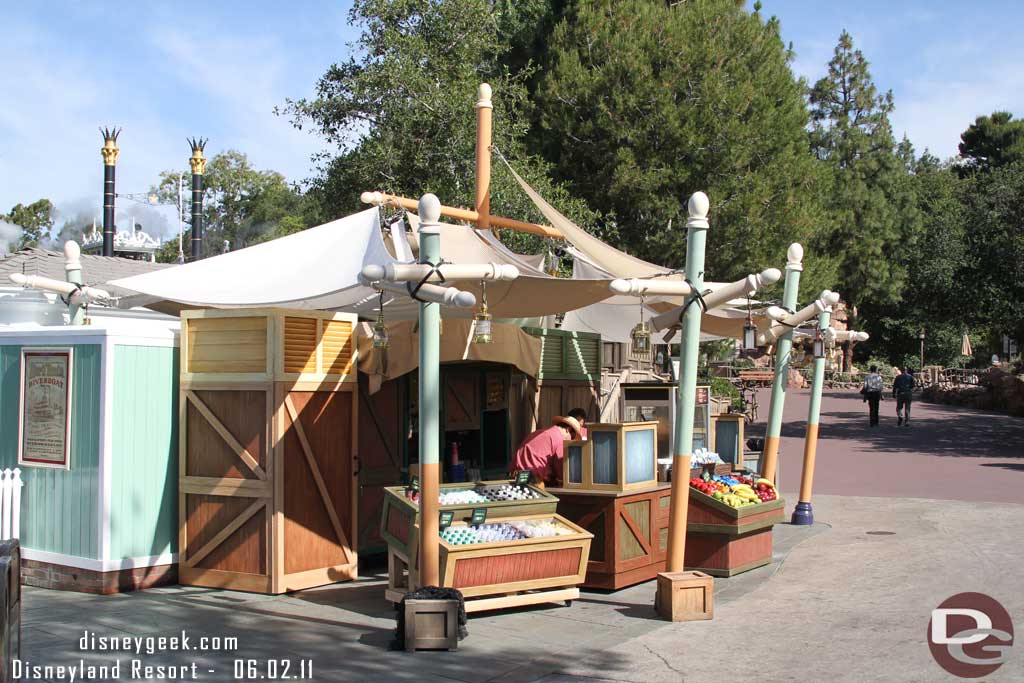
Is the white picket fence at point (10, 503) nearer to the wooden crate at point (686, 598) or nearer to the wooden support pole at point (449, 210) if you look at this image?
the wooden support pole at point (449, 210)

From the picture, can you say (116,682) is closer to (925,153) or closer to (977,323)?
(977,323)

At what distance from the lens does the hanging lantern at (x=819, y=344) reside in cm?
1230

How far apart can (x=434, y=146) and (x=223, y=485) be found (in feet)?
42.9

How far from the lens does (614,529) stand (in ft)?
30.4

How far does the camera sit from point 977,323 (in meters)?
28.7

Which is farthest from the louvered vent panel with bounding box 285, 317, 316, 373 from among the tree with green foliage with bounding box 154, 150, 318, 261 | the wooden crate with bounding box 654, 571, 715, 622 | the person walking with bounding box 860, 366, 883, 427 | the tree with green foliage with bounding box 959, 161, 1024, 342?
the tree with green foliage with bounding box 154, 150, 318, 261

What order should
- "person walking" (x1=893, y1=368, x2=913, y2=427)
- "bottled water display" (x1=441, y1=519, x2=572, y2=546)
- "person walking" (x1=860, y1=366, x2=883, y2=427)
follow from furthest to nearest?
"person walking" (x1=893, y1=368, x2=913, y2=427)
"person walking" (x1=860, y1=366, x2=883, y2=427)
"bottled water display" (x1=441, y1=519, x2=572, y2=546)

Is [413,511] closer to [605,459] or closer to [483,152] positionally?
[605,459]

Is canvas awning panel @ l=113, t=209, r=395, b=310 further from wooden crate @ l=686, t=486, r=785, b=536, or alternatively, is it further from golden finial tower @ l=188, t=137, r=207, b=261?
golden finial tower @ l=188, t=137, r=207, b=261

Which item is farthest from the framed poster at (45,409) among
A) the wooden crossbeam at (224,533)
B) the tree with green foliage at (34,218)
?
the tree with green foliage at (34,218)

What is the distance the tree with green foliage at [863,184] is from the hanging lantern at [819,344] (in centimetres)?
3962

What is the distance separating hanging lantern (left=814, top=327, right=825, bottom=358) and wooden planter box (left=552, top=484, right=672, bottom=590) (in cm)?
376

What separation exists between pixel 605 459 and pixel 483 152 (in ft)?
12.6

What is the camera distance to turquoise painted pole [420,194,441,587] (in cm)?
765
